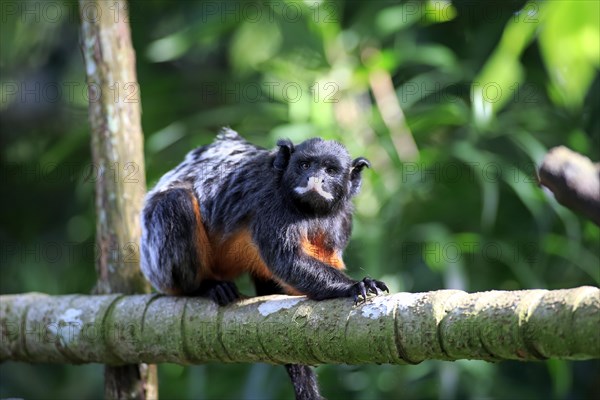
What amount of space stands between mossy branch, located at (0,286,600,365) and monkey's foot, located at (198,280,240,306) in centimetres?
5

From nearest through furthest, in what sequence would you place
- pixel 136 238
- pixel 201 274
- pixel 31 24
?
pixel 201 274 → pixel 136 238 → pixel 31 24

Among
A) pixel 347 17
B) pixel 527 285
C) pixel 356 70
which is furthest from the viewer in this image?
pixel 347 17

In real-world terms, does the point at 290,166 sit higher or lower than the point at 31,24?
lower

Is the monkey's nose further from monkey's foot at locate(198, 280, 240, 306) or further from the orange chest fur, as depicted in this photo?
monkey's foot at locate(198, 280, 240, 306)

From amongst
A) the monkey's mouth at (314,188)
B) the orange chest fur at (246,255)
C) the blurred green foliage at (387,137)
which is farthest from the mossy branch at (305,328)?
the blurred green foliage at (387,137)

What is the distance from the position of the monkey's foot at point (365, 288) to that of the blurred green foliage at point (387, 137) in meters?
1.72

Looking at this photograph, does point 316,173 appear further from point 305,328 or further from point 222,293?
point 305,328

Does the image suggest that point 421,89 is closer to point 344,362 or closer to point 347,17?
point 347,17

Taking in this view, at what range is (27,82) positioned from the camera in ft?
27.6

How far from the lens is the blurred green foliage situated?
19.0 feet

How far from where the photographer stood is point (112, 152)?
4.50m

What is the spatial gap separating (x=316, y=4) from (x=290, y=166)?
9.20 ft

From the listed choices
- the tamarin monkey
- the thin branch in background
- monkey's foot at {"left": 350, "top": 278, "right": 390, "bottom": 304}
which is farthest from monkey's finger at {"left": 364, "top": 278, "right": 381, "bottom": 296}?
the thin branch in background

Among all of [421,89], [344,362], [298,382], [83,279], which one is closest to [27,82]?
[83,279]
